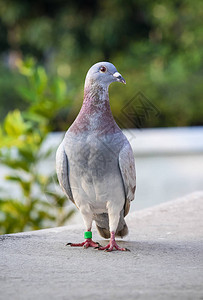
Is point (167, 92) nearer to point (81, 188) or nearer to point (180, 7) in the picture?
point (180, 7)

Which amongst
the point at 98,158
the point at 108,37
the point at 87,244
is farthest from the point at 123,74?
the point at 98,158

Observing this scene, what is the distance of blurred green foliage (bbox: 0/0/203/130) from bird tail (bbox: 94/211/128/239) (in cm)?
654

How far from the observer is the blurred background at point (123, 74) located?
630 cm

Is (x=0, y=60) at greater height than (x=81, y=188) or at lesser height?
greater

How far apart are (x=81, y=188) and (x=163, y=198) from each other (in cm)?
427

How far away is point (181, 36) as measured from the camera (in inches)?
427

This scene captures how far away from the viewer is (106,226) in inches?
110

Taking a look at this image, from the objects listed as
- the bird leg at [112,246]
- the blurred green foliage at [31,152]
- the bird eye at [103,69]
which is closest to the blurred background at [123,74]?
the blurred green foliage at [31,152]

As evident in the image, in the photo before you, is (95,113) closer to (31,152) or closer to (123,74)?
(31,152)

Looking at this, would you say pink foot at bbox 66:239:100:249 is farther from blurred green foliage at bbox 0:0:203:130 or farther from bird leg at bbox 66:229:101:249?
blurred green foliage at bbox 0:0:203:130

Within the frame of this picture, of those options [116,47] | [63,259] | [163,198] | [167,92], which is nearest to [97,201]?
[63,259]

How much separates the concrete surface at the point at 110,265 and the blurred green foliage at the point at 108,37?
6357 mm

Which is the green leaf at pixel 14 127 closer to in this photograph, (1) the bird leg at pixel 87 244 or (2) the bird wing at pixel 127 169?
(1) the bird leg at pixel 87 244

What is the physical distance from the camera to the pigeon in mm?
2488
